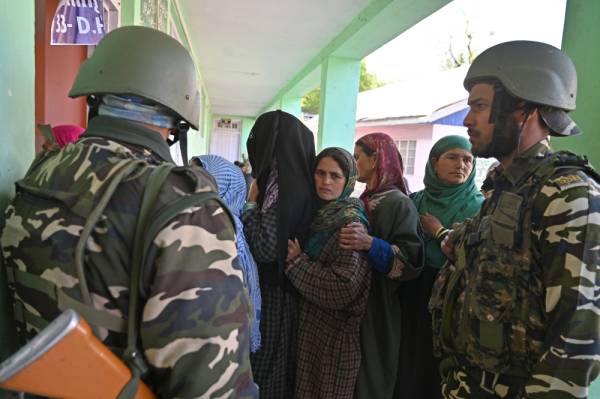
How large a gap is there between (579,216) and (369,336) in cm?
108

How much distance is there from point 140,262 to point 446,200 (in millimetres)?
1771

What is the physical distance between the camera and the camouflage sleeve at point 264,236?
1.79 m

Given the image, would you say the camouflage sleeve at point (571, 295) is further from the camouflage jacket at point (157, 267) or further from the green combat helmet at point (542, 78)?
the camouflage jacket at point (157, 267)

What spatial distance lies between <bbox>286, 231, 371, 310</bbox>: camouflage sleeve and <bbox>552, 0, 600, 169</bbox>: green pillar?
0.99 m

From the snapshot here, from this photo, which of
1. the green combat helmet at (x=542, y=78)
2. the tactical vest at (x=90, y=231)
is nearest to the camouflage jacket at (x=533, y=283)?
the green combat helmet at (x=542, y=78)

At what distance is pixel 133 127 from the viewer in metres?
0.85

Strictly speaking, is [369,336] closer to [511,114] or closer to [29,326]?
[511,114]

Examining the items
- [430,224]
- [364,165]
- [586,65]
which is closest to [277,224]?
[364,165]

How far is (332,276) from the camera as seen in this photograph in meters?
1.75

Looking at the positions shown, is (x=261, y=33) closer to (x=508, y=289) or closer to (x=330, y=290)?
(x=330, y=290)

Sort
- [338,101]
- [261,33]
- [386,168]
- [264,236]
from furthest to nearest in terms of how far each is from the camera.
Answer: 1. [338,101]
2. [261,33]
3. [386,168]
4. [264,236]

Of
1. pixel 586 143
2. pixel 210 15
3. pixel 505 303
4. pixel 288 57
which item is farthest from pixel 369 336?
pixel 288 57

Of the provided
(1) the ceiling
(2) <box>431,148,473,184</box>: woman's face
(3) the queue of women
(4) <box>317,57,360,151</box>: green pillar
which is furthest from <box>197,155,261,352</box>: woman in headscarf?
(4) <box>317,57,360,151</box>: green pillar

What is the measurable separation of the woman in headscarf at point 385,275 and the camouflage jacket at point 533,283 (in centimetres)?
39
